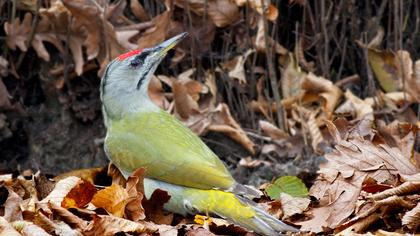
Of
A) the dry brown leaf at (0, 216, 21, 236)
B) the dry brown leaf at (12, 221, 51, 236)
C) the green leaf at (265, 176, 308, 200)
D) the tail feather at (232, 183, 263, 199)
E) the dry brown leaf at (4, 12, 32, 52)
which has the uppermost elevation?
the dry brown leaf at (0, 216, 21, 236)

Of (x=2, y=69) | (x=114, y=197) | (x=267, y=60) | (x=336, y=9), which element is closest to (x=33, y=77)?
(x=2, y=69)

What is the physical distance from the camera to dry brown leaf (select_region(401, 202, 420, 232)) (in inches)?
161

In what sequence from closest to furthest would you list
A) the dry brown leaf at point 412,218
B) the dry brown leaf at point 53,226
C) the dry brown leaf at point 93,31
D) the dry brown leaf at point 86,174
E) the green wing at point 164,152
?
the dry brown leaf at point 412,218 < the dry brown leaf at point 53,226 < the green wing at point 164,152 < the dry brown leaf at point 86,174 < the dry brown leaf at point 93,31

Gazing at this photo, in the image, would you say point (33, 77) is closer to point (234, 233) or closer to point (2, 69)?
point (2, 69)

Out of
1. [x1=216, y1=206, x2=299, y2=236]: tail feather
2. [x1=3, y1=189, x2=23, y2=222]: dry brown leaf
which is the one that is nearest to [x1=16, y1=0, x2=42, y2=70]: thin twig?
[x1=3, y1=189, x2=23, y2=222]: dry brown leaf

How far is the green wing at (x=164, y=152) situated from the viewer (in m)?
5.03

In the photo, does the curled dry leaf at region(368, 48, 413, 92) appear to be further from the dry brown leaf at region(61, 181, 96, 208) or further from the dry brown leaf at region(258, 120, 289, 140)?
the dry brown leaf at region(61, 181, 96, 208)

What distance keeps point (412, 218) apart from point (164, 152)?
1.65 meters

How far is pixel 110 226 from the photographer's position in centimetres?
422

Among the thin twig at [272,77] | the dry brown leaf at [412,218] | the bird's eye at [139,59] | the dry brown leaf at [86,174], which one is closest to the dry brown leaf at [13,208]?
the dry brown leaf at [86,174]

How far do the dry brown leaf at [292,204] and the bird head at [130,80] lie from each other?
1.38 m

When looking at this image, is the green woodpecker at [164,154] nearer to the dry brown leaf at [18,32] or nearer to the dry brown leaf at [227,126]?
the dry brown leaf at [227,126]

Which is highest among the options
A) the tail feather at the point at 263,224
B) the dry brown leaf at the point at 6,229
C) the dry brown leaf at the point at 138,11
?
the dry brown leaf at the point at 6,229

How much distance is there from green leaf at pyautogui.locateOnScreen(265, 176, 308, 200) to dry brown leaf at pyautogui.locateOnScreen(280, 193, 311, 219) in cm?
35
